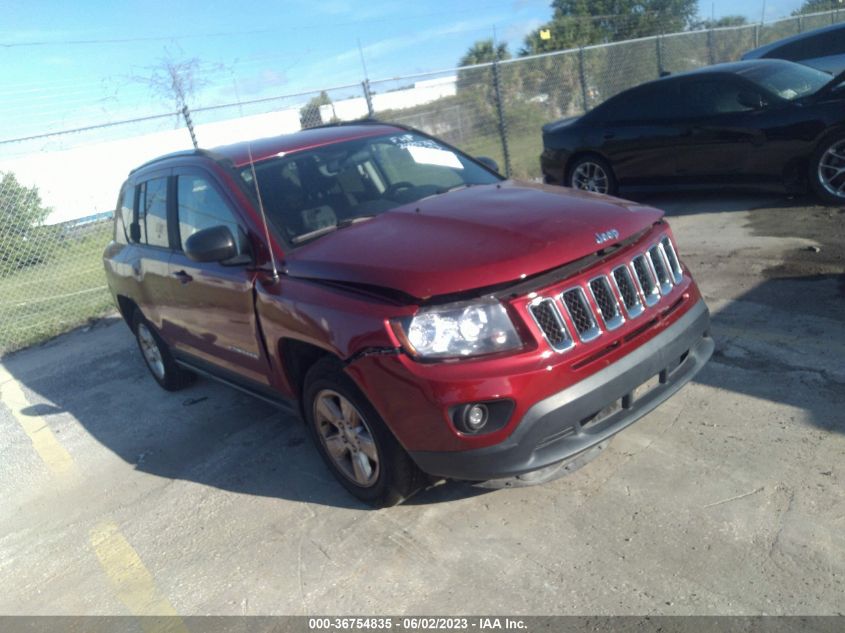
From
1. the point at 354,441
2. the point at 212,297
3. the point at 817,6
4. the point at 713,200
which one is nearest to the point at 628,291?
the point at 354,441

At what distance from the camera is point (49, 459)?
530 centimetres

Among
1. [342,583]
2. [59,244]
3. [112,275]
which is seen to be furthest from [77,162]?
[342,583]

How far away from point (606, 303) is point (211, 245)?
2.00 meters

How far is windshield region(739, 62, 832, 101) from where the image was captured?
7848 millimetres

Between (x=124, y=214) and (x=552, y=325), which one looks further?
(x=124, y=214)

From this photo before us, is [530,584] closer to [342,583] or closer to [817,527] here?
[342,583]

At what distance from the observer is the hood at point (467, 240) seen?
9.94ft

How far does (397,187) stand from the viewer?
4.39m

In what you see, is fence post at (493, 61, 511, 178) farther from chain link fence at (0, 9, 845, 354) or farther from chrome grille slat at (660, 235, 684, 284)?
chrome grille slat at (660, 235, 684, 284)

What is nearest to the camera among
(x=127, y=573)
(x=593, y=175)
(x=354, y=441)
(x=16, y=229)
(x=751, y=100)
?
(x=354, y=441)

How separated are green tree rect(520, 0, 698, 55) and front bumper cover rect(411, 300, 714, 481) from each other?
29503 mm

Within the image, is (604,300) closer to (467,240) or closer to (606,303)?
(606,303)

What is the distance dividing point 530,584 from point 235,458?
92.5 inches

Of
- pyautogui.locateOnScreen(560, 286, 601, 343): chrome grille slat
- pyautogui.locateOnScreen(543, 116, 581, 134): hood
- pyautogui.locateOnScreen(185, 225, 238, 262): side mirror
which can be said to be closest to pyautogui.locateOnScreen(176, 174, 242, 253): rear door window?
pyautogui.locateOnScreen(185, 225, 238, 262): side mirror
